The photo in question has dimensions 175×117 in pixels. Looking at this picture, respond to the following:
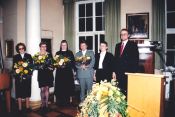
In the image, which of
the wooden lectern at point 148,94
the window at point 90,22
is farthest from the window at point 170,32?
the wooden lectern at point 148,94

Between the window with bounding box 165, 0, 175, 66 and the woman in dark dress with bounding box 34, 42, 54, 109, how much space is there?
136 inches

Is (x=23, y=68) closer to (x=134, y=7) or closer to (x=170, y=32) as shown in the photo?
(x=134, y=7)

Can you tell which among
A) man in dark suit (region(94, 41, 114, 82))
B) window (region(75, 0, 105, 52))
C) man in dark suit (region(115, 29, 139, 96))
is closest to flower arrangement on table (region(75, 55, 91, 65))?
man in dark suit (region(94, 41, 114, 82))

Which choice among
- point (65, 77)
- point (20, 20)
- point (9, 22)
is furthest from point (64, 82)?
point (9, 22)

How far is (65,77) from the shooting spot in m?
5.37

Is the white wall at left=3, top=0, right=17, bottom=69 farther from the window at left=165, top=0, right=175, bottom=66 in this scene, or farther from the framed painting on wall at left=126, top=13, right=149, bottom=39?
the window at left=165, top=0, right=175, bottom=66

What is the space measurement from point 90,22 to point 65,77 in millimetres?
3124

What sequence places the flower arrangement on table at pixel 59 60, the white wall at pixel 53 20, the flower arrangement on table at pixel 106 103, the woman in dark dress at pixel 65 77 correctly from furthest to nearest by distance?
the white wall at pixel 53 20, the woman in dark dress at pixel 65 77, the flower arrangement on table at pixel 59 60, the flower arrangement on table at pixel 106 103

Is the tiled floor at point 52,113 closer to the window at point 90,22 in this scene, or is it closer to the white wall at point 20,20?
the white wall at point 20,20

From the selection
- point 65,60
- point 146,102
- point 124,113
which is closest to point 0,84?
point 65,60

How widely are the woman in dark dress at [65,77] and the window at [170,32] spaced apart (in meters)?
2.89

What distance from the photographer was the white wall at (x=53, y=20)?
7.36 m

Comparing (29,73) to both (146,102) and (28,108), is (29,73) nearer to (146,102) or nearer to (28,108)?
(28,108)

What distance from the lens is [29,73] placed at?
4727 mm
